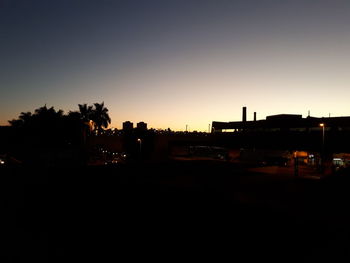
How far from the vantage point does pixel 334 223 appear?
31.1 feet

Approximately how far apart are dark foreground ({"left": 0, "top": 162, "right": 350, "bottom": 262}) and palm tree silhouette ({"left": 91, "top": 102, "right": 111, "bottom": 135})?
194ft

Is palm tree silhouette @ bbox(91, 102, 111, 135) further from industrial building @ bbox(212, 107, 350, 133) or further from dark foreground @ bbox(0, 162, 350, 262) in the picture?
dark foreground @ bbox(0, 162, 350, 262)

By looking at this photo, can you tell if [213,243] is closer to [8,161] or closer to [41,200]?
[41,200]

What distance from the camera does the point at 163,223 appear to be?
9.59 m

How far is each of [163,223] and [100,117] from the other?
6741 centimetres

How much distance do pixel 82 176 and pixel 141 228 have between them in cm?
834

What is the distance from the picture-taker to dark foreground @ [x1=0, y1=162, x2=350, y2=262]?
309 inches

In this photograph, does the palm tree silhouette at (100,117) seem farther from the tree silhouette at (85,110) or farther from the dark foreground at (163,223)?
the dark foreground at (163,223)

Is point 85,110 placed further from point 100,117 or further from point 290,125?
point 290,125

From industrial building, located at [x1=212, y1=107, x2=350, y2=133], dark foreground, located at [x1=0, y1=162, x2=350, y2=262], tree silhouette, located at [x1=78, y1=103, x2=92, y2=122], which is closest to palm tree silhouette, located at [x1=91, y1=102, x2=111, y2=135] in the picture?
tree silhouette, located at [x1=78, y1=103, x2=92, y2=122]

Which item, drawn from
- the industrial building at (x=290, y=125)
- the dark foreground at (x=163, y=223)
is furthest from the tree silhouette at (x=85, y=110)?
the dark foreground at (x=163, y=223)

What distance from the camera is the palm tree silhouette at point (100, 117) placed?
7300 centimetres

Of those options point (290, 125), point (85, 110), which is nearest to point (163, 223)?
point (290, 125)

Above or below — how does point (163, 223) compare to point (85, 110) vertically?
below
